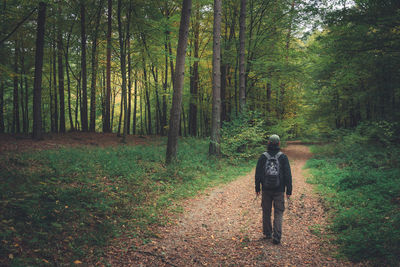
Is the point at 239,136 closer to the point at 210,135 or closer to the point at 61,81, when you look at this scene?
the point at 210,135

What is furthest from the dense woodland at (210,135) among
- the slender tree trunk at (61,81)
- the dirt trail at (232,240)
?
the dirt trail at (232,240)

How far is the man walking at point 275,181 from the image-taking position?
433 cm

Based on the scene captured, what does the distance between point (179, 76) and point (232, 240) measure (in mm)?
6641

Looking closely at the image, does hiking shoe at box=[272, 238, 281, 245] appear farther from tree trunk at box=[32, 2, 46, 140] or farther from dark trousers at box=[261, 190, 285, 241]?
tree trunk at box=[32, 2, 46, 140]

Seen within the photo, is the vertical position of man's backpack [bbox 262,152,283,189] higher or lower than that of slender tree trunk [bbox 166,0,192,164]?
lower

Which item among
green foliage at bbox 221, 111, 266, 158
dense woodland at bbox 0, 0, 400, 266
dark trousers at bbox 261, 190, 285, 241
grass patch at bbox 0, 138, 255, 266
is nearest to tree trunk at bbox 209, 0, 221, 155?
dense woodland at bbox 0, 0, 400, 266

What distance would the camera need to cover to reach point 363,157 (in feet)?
35.7

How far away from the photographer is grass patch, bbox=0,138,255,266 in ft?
10.8

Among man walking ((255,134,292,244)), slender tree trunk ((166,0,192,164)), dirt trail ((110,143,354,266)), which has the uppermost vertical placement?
slender tree trunk ((166,0,192,164))

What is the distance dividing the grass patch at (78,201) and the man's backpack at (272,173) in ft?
9.02

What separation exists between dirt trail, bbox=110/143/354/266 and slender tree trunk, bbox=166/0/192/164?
3071 mm

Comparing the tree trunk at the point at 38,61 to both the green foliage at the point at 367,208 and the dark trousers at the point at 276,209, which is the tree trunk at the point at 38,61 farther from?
the green foliage at the point at 367,208

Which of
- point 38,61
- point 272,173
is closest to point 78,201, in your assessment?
point 272,173

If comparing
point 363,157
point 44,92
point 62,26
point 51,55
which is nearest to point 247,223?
point 363,157
